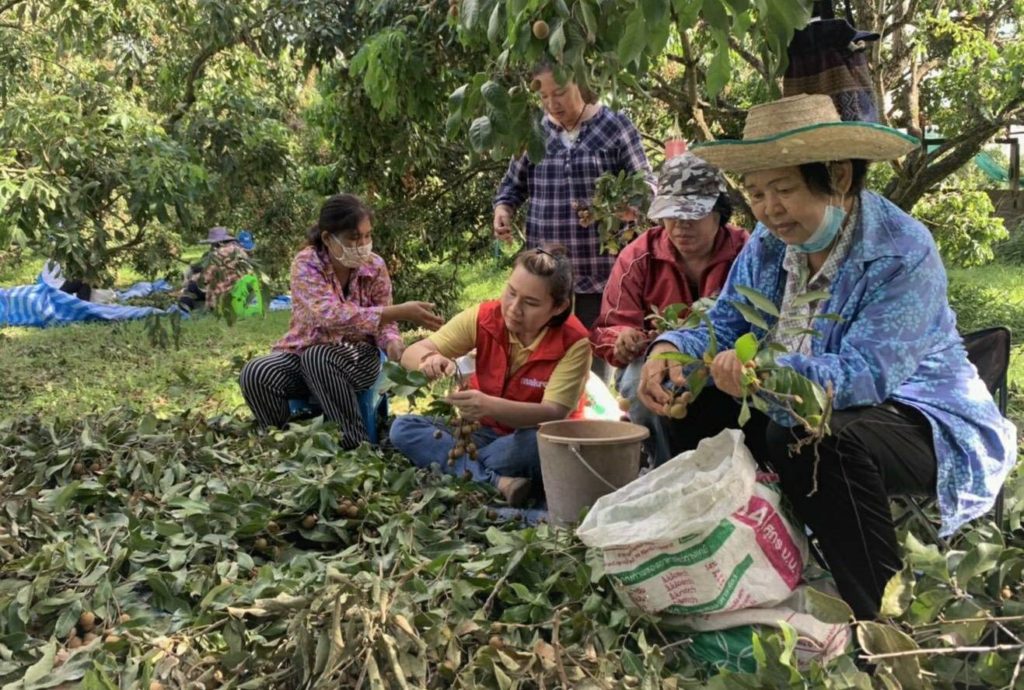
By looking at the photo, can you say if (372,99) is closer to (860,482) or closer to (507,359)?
(507,359)

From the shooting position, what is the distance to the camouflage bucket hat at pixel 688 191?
2878 mm

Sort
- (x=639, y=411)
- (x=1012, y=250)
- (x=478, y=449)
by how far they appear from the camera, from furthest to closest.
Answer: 1. (x=1012, y=250)
2. (x=478, y=449)
3. (x=639, y=411)

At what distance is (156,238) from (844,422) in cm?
376

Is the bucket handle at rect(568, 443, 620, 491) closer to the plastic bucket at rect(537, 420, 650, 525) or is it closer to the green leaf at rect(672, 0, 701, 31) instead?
the plastic bucket at rect(537, 420, 650, 525)

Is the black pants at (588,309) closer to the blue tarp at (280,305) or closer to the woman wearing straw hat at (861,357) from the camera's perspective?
the woman wearing straw hat at (861,357)

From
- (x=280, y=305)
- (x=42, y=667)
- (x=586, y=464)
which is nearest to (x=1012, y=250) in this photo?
(x=280, y=305)

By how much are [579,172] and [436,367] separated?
983mm

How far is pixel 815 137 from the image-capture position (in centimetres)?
206

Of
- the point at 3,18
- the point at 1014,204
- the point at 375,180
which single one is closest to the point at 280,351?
the point at 375,180

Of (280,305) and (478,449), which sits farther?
(280,305)

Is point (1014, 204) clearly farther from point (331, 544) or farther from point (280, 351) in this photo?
point (331, 544)

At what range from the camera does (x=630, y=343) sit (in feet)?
9.46

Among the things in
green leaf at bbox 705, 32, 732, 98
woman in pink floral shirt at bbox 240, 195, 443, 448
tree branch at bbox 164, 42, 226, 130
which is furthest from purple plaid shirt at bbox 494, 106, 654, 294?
tree branch at bbox 164, 42, 226, 130

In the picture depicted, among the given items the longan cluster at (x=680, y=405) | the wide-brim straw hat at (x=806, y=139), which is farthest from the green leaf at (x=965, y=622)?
the wide-brim straw hat at (x=806, y=139)
